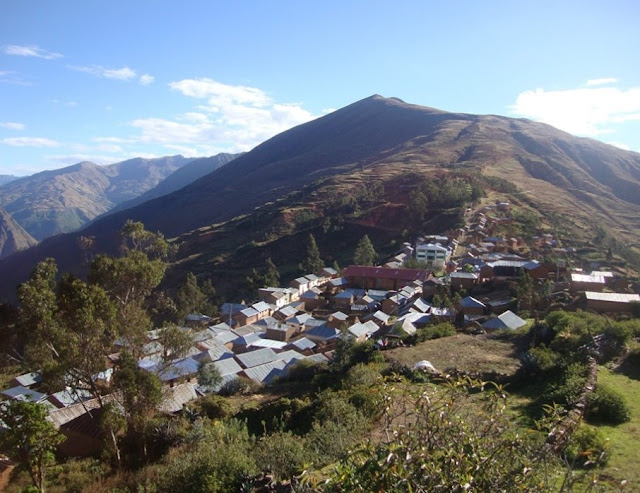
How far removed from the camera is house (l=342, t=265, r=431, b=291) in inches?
1651

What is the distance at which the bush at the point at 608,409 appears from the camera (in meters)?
9.76

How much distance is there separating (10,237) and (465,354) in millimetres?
189346

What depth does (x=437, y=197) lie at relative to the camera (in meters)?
64.7

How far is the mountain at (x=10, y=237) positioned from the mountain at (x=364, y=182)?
52.3 metres

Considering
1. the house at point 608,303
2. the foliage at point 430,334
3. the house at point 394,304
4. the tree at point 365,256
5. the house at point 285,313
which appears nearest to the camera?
the foliage at point 430,334

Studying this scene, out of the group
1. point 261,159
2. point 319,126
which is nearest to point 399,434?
point 261,159

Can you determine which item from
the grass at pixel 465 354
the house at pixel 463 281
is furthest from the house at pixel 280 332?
the grass at pixel 465 354

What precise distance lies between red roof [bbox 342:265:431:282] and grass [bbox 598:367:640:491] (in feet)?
95.2

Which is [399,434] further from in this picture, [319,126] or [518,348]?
[319,126]

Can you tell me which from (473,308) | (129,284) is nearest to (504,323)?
(473,308)

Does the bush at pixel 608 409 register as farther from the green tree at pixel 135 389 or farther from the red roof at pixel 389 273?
the red roof at pixel 389 273

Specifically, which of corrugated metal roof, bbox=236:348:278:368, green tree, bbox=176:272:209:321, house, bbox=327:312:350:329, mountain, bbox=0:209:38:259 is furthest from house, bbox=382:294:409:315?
mountain, bbox=0:209:38:259

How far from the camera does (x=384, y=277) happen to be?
42812 millimetres

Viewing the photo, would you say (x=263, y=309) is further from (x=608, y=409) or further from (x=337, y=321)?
(x=608, y=409)
